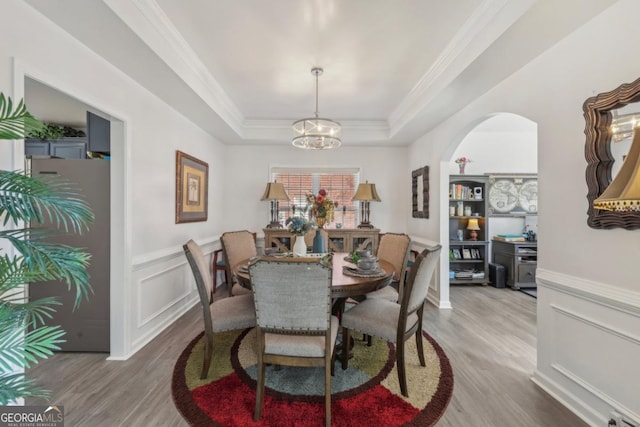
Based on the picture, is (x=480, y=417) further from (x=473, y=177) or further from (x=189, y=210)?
(x=473, y=177)

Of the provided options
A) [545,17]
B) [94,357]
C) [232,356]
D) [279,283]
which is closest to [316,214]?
[279,283]

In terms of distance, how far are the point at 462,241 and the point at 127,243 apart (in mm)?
4727

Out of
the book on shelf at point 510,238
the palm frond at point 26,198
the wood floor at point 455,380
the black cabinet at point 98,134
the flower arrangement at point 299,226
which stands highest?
the black cabinet at point 98,134

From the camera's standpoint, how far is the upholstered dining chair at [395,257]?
275 cm

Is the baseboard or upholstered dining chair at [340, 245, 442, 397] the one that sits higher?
Answer: upholstered dining chair at [340, 245, 442, 397]

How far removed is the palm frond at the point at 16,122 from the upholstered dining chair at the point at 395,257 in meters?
2.58

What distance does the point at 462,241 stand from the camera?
4730 millimetres

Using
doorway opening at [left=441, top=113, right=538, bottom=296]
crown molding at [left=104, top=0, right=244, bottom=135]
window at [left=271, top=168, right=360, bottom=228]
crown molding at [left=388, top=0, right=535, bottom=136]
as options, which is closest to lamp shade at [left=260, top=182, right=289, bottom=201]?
window at [left=271, top=168, right=360, bottom=228]

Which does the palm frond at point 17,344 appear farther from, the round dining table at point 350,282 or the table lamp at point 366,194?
the table lamp at point 366,194

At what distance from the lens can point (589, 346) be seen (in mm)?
1740

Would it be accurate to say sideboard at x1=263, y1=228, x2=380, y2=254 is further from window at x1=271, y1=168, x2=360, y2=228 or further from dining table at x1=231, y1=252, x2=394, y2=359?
dining table at x1=231, y1=252, x2=394, y2=359

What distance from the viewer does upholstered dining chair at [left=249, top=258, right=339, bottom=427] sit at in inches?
63.7

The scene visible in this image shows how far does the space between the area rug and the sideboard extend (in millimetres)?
2072

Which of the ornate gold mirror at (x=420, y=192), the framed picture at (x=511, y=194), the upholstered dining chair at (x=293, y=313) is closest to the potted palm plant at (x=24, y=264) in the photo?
the upholstered dining chair at (x=293, y=313)
